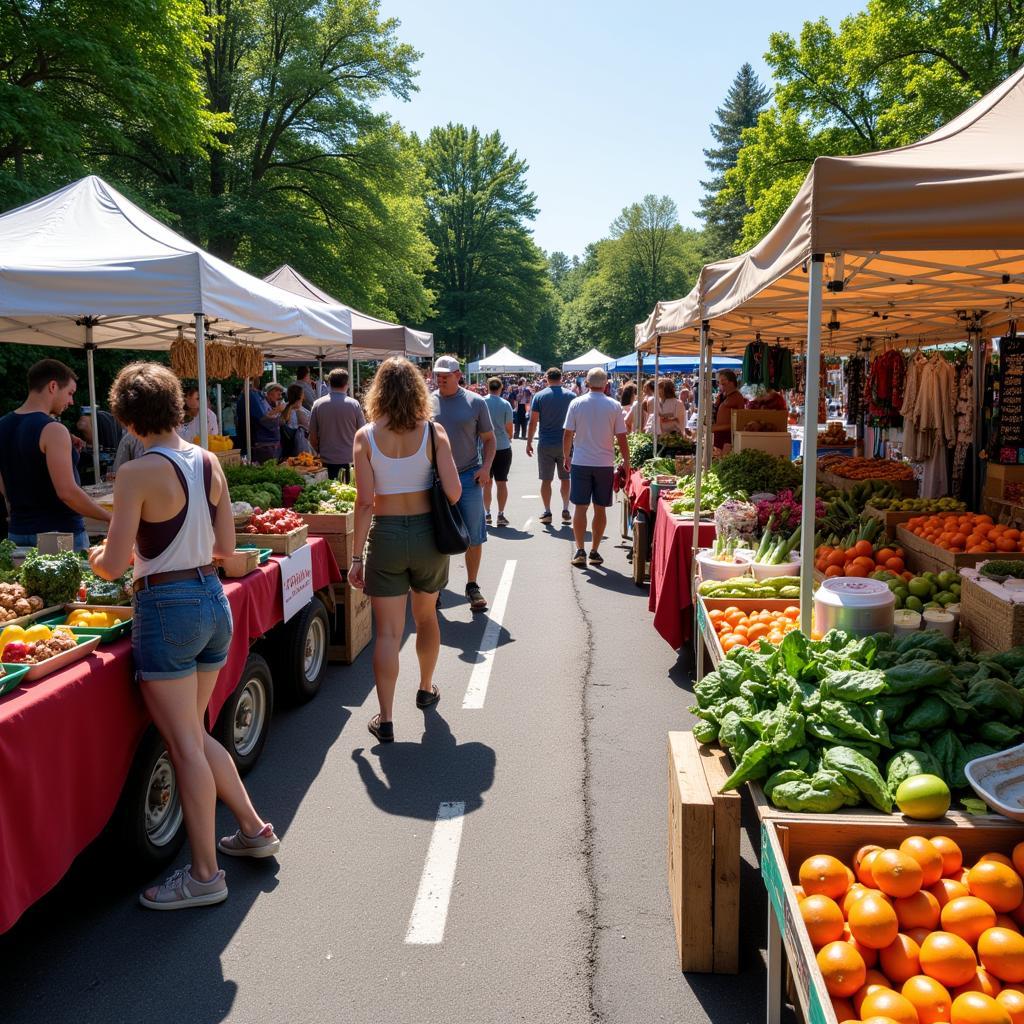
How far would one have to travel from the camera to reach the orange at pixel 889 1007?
2.20 m

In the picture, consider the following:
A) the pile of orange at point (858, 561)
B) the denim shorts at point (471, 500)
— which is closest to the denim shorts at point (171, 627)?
the pile of orange at point (858, 561)

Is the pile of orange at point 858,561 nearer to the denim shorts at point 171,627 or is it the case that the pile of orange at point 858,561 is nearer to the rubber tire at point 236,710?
the rubber tire at point 236,710

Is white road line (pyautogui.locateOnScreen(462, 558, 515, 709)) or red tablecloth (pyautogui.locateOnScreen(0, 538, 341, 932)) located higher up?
red tablecloth (pyautogui.locateOnScreen(0, 538, 341, 932))

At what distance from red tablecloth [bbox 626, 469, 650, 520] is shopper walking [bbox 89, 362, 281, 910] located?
6.47 meters

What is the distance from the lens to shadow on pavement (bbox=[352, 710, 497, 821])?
14.9ft

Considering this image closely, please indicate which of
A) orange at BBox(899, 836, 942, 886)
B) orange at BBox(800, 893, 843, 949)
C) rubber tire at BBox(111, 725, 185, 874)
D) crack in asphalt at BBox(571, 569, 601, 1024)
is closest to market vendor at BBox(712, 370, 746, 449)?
crack in asphalt at BBox(571, 569, 601, 1024)

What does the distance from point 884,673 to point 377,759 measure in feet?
9.44

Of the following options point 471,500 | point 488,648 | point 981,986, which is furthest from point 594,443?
point 981,986

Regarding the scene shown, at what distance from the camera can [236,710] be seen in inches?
185

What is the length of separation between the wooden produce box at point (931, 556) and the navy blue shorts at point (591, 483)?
3697mm

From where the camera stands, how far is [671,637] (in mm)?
6902

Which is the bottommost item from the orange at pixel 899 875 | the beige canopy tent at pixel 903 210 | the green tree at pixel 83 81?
the orange at pixel 899 875

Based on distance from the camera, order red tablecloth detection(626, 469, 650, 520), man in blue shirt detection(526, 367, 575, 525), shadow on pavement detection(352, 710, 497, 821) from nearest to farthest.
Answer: shadow on pavement detection(352, 710, 497, 821)
red tablecloth detection(626, 469, 650, 520)
man in blue shirt detection(526, 367, 575, 525)

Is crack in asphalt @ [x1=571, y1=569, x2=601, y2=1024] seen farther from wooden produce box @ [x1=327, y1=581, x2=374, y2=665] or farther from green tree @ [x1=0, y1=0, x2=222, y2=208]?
green tree @ [x1=0, y1=0, x2=222, y2=208]
